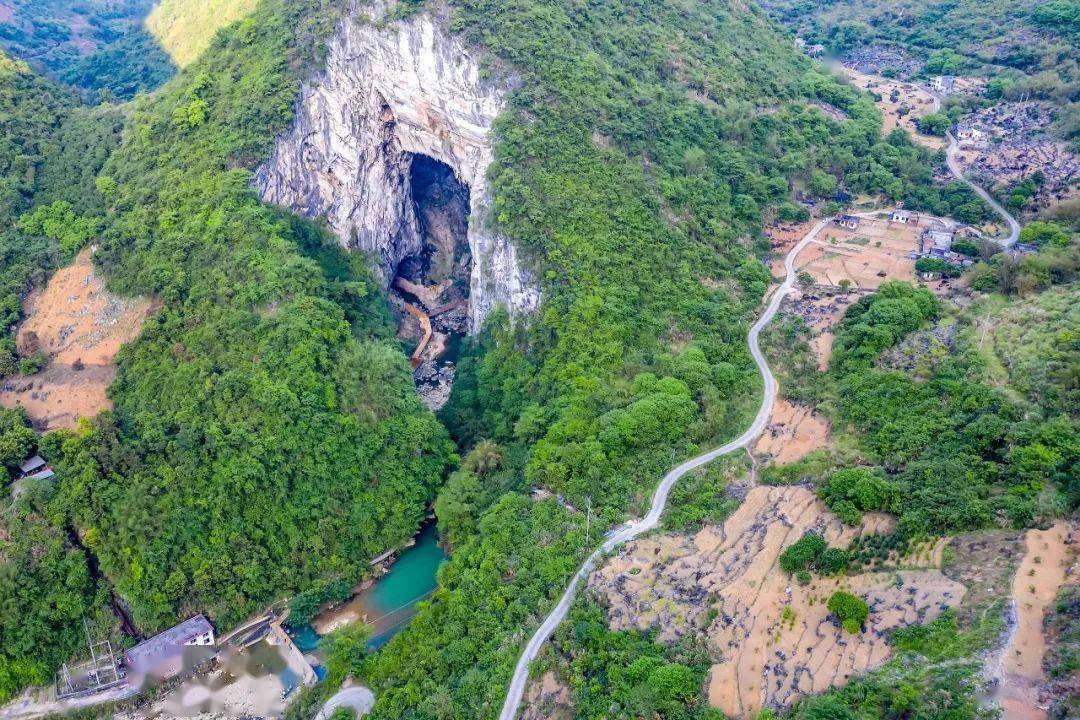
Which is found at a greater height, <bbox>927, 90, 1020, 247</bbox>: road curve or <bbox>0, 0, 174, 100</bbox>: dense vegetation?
<bbox>0, 0, 174, 100</bbox>: dense vegetation

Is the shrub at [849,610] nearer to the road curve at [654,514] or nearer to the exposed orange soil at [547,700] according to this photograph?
the road curve at [654,514]

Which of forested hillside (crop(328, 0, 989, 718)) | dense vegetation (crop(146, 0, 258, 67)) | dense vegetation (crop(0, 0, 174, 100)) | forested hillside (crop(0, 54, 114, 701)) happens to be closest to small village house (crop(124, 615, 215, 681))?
forested hillside (crop(0, 54, 114, 701))

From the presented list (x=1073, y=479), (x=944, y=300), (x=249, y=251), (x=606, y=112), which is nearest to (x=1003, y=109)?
(x=944, y=300)

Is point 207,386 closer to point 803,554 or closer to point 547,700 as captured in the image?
point 547,700

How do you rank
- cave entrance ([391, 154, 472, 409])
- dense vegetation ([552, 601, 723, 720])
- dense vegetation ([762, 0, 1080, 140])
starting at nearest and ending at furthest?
dense vegetation ([552, 601, 723, 720])
dense vegetation ([762, 0, 1080, 140])
cave entrance ([391, 154, 472, 409])

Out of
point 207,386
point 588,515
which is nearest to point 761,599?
point 588,515

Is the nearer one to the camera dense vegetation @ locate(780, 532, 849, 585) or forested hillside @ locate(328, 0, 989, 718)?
dense vegetation @ locate(780, 532, 849, 585)

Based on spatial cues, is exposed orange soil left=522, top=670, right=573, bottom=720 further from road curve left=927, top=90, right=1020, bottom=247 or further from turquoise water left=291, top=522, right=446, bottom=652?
road curve left=927, top=90, right=1020, bottom=247
